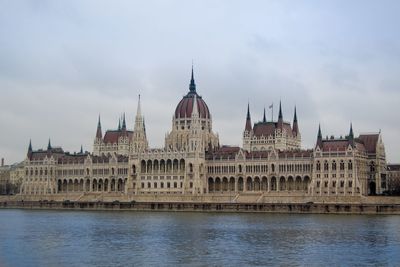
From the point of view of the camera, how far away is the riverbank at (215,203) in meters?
122

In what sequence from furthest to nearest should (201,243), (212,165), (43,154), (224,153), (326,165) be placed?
(43,154)
(224,153)
(212,165)
(326,165)
(201,243)

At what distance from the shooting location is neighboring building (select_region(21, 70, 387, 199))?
149375 mm

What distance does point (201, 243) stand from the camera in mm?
69688

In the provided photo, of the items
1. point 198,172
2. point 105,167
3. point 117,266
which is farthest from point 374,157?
point 117,266

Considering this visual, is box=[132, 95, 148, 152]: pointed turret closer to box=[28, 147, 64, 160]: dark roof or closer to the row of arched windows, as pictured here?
box=[28, 147, 64, 160]: dark roof

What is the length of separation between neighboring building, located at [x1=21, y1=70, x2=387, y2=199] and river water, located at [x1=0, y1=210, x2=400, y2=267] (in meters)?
50.9

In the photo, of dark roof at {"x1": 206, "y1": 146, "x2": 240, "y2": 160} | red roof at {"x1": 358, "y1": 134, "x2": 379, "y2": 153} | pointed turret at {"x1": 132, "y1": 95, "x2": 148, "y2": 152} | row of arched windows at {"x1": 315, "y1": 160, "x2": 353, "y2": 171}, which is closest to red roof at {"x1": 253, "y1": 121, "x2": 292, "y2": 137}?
dark roof at {"x1": 206, "y1": 146, "x2": 240, "y2": 160}

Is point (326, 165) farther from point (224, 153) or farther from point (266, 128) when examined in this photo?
point (266, 128)

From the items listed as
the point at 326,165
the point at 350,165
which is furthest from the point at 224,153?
the point at 350,165

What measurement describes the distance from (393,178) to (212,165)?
3891 centimetres

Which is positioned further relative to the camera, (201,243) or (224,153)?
(224,153)

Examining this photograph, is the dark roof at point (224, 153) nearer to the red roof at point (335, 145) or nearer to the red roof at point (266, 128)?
the red roof at point (266, 128)

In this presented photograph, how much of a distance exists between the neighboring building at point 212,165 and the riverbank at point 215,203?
9674 millimetres

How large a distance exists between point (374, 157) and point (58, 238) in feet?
310
